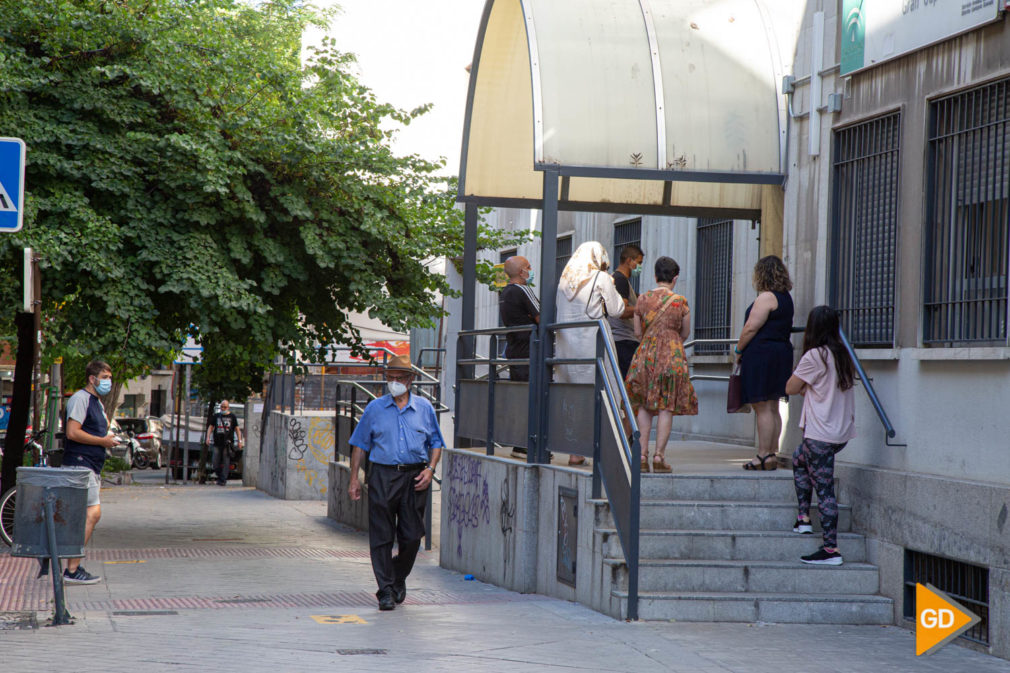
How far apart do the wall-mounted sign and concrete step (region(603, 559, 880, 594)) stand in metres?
3.52

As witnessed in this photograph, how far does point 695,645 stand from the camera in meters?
6.95

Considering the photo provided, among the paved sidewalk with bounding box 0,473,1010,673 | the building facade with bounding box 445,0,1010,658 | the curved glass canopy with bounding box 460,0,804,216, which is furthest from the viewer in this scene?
the curved glass canopy with bounding box 460,0,804,216

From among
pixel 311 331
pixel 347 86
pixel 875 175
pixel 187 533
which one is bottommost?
pixel 187 533

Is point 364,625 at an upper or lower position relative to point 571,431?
lower

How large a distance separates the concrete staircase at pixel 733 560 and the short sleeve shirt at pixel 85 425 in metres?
4.53

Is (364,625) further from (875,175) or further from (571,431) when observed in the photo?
(875,175)

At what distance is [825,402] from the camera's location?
8164 millimetres

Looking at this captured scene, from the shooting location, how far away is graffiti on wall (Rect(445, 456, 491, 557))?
10.7 meters

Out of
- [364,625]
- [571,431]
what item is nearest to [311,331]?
[571,431]

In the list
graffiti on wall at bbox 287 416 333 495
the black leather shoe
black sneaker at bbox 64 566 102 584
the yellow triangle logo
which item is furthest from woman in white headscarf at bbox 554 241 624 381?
graffiti on wall at bbox 287 416 333 495

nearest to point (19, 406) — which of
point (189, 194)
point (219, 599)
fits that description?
point (189, 194)

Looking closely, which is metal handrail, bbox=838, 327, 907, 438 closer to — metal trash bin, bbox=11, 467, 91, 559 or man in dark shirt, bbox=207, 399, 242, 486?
metal trash bin, bbox=11, 467, 91, 559

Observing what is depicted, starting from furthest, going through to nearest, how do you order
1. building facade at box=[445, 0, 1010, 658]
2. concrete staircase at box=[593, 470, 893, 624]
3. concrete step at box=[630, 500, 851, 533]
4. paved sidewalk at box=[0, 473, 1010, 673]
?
concrete step at box=[630, 500, 851, 533] → concrete staircase at box=[593, 470, 893, 624] → building facade at box=[445, 0, 1010, 658] → paved sidewalk at box=[0, 473, 1010, 673]

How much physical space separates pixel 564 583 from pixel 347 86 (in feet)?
26.7
